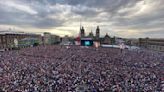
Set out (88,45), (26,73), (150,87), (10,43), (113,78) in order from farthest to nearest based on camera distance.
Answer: (10,43), (88,45), (26,73), (113,78), (150,87)

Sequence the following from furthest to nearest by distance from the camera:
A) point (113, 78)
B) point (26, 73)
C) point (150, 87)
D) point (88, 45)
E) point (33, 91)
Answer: point (88, 45) → point (26, 73) → point (113, 78) → point (150, 87) → point (33, 91)

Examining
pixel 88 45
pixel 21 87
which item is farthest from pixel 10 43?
pixel 21 87

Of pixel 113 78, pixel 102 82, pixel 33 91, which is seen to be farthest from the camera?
pixel 113 78

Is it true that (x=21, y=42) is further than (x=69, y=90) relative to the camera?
Yes

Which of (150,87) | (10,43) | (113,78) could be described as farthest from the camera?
(10,43)

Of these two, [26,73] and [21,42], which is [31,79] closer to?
[26,73]

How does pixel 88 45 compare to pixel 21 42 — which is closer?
pixel 88 45

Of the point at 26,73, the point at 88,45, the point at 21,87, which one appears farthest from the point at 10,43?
the point at 21,87

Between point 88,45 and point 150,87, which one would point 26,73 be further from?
point 88,45
